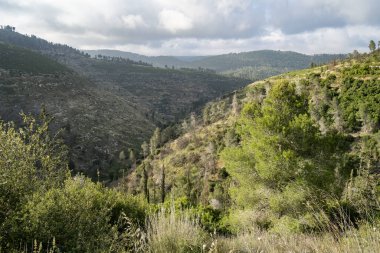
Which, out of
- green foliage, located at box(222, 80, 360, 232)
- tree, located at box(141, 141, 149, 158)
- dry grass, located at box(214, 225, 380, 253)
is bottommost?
tree, located at box(141, 141, 149, 158)

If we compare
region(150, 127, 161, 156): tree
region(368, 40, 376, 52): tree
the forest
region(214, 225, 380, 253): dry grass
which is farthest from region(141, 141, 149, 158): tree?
region(214, 225, 380, 253): dry grass

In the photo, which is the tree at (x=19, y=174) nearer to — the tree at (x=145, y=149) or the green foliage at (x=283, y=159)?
the green foliage at (x=283, y=159)

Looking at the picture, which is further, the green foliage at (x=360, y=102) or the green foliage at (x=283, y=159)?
the green foliage at (x=360, y=102)

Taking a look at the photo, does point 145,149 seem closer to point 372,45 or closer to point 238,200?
point 372,45

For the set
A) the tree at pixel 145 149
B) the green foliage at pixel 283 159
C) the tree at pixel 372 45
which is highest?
the tree at pixel 372 45

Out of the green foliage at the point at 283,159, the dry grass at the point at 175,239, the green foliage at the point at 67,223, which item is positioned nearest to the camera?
the dry grass at the point at 175,239

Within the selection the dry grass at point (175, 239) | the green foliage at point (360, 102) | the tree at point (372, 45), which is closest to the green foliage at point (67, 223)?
the dry grass at point (175, 239)

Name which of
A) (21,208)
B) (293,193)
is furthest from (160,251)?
(293,193)

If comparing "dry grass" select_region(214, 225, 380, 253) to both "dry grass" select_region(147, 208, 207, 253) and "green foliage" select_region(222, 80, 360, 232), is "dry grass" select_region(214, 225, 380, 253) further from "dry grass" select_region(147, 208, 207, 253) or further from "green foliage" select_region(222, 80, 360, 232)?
"green foliage" select_region(222, 80, 360, 232)

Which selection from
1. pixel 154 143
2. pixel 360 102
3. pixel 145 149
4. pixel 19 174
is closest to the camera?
pixel 19 174

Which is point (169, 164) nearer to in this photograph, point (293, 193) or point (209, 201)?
point (209, 201)

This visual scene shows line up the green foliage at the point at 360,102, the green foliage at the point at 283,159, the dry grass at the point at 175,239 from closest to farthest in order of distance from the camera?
the dry grass at the point at 175,239 → the green foliage at the point at 283,159 → the green foliage at the point at 360,102

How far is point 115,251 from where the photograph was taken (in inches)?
295

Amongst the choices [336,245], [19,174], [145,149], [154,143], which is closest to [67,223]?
[19,174]
